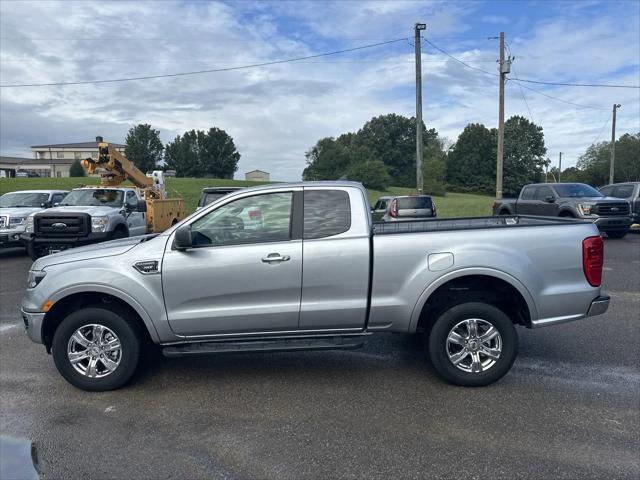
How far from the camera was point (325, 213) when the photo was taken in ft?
14.6

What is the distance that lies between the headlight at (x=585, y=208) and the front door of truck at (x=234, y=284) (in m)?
12.8

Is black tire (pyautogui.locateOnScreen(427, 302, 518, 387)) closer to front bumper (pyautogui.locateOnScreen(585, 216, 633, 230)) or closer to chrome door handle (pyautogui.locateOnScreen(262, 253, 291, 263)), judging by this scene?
chrome door handle (pyautogui.locateOnScreen(262, 253, 291, 263))

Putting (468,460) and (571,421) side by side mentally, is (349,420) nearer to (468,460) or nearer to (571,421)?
(468,460)

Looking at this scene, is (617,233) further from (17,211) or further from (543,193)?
(17,211)

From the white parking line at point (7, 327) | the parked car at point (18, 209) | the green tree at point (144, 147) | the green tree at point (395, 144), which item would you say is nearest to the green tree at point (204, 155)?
the green tree at point (144, 147)

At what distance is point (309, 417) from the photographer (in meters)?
3.89

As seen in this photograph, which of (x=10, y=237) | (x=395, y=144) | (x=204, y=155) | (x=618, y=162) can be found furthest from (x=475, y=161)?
(x=10, y=237)

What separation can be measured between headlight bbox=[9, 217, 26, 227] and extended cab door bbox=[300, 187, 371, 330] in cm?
1145

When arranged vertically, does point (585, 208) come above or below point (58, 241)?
above

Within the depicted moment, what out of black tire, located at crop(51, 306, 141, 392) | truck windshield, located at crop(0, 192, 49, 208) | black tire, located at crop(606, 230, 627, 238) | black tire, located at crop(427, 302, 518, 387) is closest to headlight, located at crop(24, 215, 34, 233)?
truck windshield, located at crop(0, 192, 49, 208)

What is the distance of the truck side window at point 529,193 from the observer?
16.8 metres

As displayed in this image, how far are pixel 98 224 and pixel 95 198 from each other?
2.11 m

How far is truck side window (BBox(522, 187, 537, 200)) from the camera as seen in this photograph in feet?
55.2

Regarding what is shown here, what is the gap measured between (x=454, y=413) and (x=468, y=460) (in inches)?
27.1
